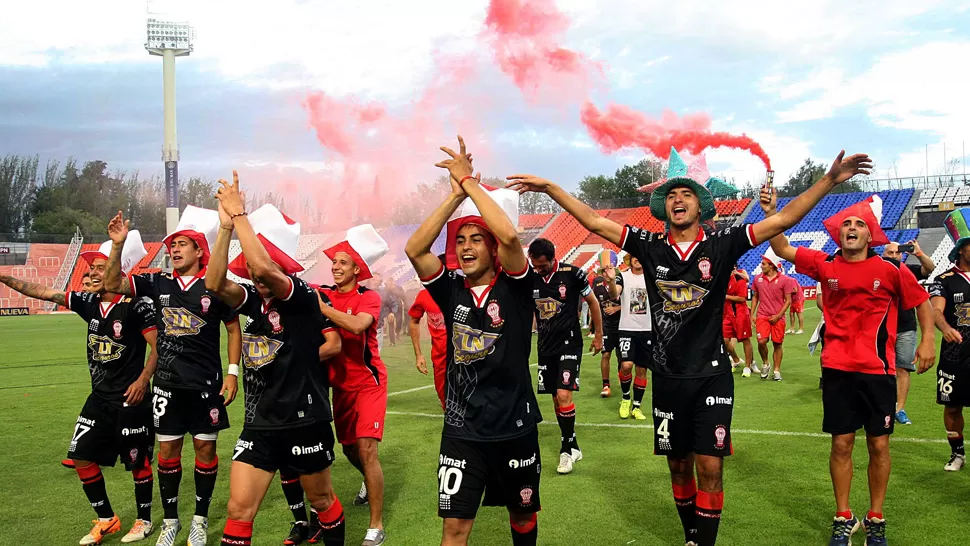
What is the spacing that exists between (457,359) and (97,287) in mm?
3519

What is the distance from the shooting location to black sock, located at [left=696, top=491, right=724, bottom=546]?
4.97 m

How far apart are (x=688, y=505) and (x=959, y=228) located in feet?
15.4

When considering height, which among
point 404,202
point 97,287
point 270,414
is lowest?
point 270,414

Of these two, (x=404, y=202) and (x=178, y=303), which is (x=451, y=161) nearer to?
(x=178, y=303)

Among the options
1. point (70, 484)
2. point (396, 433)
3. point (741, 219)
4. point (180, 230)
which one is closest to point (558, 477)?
point (396, 433)

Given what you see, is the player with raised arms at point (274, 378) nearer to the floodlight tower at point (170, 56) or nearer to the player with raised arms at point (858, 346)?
the player with raised arms at point (858, 346)

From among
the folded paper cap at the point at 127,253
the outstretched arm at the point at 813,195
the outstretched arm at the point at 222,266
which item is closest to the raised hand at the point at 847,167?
the outstretched arm at the point at 813,195

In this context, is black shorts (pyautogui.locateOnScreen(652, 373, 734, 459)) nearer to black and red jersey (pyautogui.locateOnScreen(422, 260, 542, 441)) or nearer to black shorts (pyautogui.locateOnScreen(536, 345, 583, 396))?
black and red jersey (pyautogui.locateOnScreen(422, 260, 542, 441))

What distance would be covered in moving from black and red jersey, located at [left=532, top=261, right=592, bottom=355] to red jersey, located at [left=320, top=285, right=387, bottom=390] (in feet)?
8.59

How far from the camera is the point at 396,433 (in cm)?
1016

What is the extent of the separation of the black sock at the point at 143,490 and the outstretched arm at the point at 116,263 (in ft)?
4.67

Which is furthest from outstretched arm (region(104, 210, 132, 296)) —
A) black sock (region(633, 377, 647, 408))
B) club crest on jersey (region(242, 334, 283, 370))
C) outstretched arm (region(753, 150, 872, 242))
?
black sock (region(633, 377, 647, 408))

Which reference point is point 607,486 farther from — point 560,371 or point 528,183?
point 528,183

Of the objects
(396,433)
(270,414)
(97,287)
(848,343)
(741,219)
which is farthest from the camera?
(741,219)
